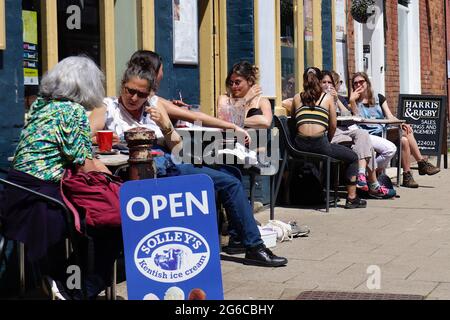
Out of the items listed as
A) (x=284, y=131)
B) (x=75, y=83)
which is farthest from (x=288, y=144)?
(x=75, y=83)

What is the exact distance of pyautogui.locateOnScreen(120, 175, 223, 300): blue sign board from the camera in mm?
4238

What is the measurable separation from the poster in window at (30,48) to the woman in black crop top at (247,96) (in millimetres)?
1891

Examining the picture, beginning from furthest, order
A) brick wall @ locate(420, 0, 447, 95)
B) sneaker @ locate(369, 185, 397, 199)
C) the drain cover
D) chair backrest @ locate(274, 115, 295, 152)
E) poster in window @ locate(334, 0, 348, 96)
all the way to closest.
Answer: brick wall @ locate(420, 0, 447, 95), poster in window @ locate(334, 0, 348, 96), sneaker @ locate(369, 185, 397, 199), chair backrest @ locate(274, 115, 295, 152), the drain cover

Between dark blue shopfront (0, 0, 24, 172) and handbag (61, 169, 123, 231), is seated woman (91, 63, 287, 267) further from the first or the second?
handbag (61, 169, 123, 231)

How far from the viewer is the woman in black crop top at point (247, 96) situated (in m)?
7.49

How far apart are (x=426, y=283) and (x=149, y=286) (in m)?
2.14

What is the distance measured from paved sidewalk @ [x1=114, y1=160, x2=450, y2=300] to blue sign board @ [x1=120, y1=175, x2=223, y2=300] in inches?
41.7

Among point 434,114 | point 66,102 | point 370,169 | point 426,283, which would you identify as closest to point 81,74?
point 66,102

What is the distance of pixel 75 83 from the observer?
15.2 ft

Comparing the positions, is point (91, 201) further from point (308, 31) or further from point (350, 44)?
point (350, 44)

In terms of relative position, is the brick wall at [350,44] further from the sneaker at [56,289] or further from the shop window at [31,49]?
the sneaker at [56,289]

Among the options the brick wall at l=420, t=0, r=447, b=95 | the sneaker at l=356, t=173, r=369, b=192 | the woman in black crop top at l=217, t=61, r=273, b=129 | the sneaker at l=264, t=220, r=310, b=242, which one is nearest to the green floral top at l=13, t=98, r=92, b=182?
the sneaker at l=264, t=220, r=310, b=242

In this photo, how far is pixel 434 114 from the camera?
12.2 m
